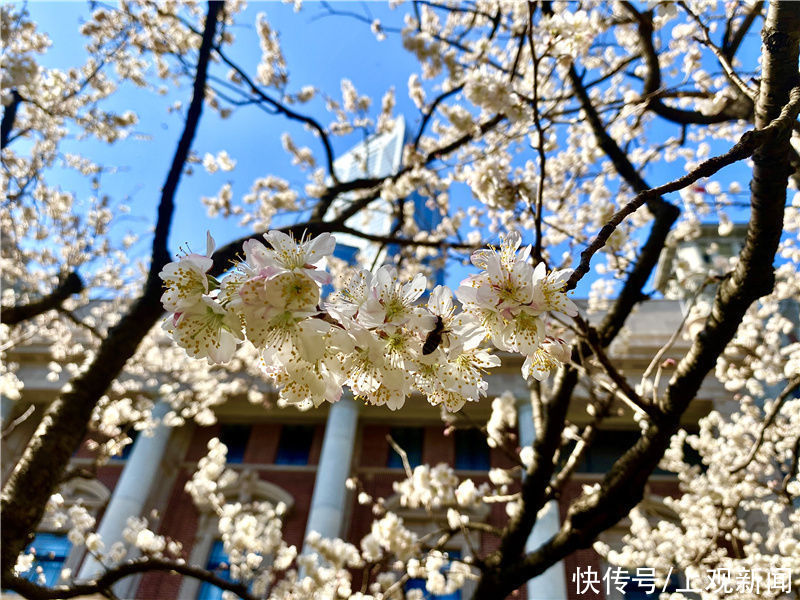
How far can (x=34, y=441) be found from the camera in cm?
317

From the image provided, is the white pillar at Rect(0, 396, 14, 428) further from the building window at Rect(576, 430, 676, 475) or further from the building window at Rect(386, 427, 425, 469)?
the building window at Rect(576, 430, 676, 475)

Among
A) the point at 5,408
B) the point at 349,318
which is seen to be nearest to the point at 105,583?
the point at 349,318

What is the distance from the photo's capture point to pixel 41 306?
4.08 m

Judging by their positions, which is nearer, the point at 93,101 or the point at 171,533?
the point at 93,101

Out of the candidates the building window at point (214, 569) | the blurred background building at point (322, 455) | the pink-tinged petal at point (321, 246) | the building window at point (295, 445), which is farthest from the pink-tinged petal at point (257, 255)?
the building window at point (295, 445)

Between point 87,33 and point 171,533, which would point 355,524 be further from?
point 87,33

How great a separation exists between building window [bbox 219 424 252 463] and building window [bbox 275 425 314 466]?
95cm

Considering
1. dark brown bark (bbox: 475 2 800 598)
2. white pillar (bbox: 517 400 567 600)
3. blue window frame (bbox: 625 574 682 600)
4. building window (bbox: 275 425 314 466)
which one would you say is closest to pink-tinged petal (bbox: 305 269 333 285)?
dark brown bark (bbox: 475 2 800 598)

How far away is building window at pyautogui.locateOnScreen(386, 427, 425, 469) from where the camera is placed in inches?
498

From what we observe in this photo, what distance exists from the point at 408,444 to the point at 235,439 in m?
4.62

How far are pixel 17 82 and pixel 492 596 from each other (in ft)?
20.9

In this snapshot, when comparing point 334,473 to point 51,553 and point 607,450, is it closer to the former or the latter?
point 607,450

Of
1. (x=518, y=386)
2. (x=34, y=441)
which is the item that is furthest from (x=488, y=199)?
(x=518, y=386)

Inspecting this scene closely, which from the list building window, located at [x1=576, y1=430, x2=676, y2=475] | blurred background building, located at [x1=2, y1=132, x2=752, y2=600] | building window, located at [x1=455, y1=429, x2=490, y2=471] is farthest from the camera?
building window, located at [x1=455, y1=429, x2=490, y2=471]
